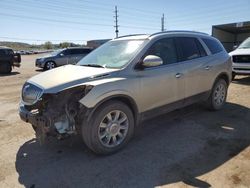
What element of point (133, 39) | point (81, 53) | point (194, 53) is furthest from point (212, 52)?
point (81, 53)

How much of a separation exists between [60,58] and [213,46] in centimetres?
1392

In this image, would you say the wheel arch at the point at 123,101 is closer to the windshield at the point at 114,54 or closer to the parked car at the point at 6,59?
the windshield at the point at 114,54

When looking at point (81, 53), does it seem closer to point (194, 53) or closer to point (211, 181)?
point (194, 53)

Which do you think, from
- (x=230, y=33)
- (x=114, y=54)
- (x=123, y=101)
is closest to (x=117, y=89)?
(x=123, y=101)

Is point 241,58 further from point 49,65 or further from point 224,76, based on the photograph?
point 49,65

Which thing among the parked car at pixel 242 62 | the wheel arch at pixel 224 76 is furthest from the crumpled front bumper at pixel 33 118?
the parked car at pixel 242 62

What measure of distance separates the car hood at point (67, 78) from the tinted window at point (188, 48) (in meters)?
1.75

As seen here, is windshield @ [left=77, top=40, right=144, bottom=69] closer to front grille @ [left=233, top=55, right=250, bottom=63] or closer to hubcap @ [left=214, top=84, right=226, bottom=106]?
hubcap @ [left=214, top=84, right=226, bottom=106]

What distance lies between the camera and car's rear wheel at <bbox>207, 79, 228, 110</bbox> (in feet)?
19.6

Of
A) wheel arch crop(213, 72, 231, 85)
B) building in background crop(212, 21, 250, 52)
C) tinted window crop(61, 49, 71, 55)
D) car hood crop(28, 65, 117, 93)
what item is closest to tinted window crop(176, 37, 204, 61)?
wheel arch crop(213, 72, 231, 85)

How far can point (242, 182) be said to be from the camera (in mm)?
3182

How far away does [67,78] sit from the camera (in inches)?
151

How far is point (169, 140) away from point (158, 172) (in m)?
1.13

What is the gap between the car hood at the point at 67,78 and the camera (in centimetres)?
365
